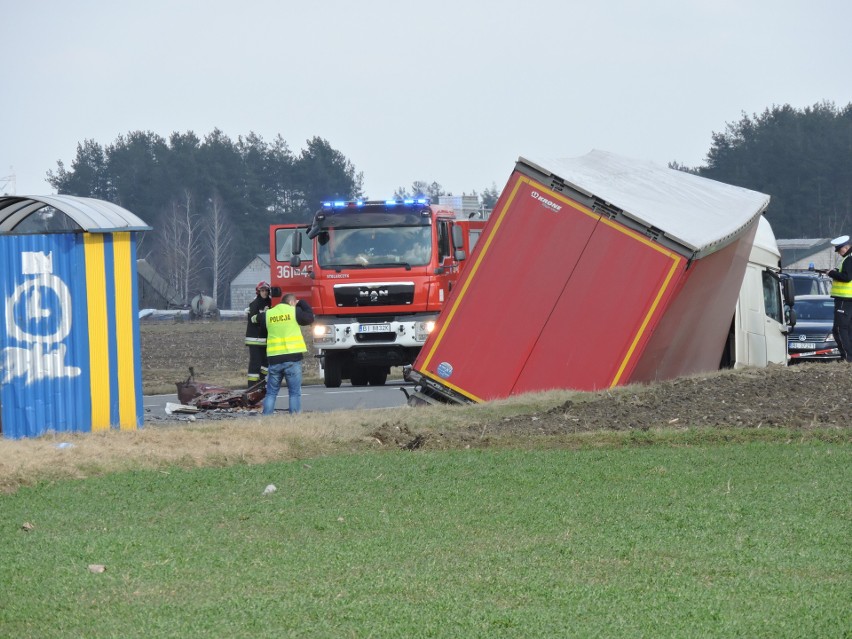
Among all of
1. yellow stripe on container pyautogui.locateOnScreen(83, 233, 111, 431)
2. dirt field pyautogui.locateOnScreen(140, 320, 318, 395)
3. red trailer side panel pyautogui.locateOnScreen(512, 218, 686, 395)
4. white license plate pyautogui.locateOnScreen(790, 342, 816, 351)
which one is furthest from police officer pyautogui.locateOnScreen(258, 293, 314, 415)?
white license plate pyautogui.locateOnScreen(790, 342, 816, 351)

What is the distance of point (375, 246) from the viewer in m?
21.8

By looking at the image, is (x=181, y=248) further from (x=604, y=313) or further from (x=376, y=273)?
(x=604, y=313)

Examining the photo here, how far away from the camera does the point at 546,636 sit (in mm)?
5898

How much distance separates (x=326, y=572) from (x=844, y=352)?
1481cm

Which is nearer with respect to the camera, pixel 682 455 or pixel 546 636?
pixel 546 636

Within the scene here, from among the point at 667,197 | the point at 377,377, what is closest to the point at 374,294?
the point at 377,377

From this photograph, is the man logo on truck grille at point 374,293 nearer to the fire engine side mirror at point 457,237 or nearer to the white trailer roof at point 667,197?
the fire engine side mirror at point 457,237

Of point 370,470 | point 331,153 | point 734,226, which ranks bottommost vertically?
point 370,470

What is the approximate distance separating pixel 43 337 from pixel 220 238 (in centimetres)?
9180

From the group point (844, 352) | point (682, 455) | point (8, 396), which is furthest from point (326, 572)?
point (844, 352)

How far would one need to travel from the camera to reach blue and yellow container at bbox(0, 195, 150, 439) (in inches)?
511

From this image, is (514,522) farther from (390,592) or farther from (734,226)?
(734,226)

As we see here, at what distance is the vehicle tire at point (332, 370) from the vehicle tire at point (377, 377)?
4.94 feet

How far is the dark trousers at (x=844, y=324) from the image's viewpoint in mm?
19984
